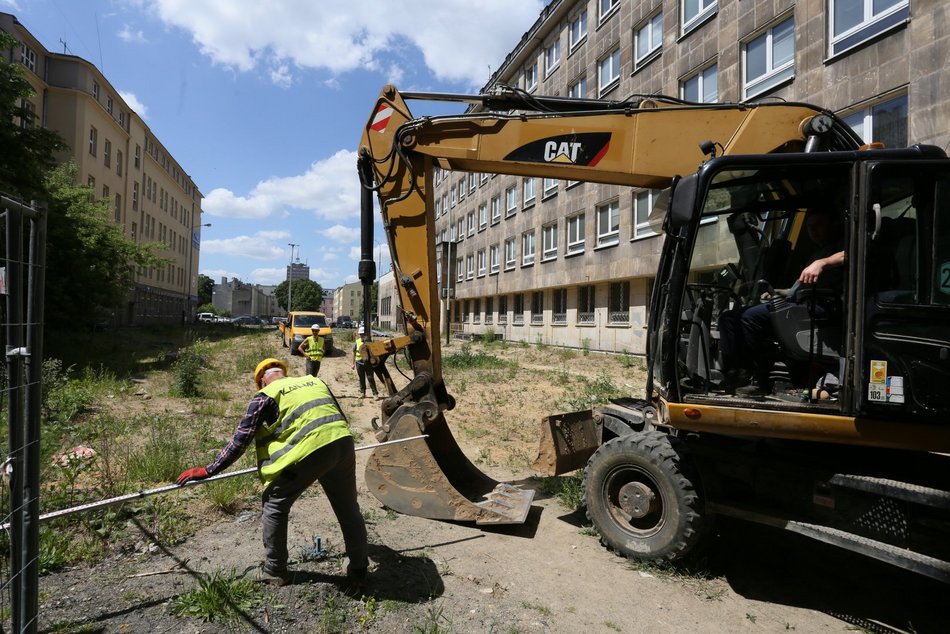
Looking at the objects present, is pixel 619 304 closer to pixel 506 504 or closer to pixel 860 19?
→ pixel 860 19

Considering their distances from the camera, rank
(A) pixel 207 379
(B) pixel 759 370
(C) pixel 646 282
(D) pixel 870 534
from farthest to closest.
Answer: (C) pixel 646 282
(A) pixel 207 379
(B) pixel 759 370
(D) pixel 870 534

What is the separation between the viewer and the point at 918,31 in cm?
1084

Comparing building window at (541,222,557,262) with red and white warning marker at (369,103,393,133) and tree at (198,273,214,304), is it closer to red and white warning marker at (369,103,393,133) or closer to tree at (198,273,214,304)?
red and white warning marker at (369,103,393,133)

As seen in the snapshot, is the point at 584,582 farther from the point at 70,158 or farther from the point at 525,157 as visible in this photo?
the point at 70,158

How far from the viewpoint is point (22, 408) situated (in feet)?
8.46

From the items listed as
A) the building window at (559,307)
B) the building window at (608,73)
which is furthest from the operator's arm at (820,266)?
the building window at (559,307)

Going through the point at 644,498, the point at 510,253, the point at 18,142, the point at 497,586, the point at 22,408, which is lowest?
the point at 497,586

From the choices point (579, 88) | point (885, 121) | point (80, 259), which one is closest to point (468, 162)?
point (885, 121)

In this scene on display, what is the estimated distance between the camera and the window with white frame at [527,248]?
29.7 meters

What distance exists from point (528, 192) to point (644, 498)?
88.7ft

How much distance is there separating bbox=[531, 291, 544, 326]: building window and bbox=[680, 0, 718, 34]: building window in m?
14.3

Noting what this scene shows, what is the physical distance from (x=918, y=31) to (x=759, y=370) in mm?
11135

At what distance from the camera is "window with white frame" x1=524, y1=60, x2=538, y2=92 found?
30.6 m

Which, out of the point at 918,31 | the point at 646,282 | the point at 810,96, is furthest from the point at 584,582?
the point at 646,282
